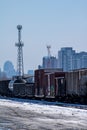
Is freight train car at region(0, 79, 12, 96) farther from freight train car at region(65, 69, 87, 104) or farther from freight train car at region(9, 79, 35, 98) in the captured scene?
freight train car at region(65, 69, 87, 104)

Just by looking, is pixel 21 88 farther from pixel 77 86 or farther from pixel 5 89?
pixel 77 86

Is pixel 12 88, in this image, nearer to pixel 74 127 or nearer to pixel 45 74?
pixel 45 74

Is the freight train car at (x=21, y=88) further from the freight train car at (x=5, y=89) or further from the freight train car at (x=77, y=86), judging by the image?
the freight train car at (x=77, y=86)

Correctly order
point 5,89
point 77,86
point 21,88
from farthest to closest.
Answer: point 5,89, point 21,88, point 77,86

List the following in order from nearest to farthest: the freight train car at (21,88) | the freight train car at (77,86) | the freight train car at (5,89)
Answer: the freight train car at (77,86), the freight train car at (21,88), the freight train car at (5,89)

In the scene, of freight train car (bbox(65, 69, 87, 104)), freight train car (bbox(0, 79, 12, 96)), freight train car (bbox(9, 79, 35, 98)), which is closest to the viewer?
freight train car (bbox(65, 69, 87, 104))

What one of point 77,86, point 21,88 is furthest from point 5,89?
point 77,86

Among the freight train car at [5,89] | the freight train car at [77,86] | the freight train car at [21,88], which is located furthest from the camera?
the freight train car at [5,89]

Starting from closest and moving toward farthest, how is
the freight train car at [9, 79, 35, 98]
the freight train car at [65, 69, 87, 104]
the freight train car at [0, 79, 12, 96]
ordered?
the freight train car at [65, 69, 87, 104], the freight train car at [9, 79, 35, 98], the freight train car at [0, 79, 12, 96]

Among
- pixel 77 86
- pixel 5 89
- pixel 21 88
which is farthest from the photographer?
pixel 5 89

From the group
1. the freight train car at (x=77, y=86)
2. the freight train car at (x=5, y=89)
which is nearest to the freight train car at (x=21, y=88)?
the freight train car at (x=5, y=89)

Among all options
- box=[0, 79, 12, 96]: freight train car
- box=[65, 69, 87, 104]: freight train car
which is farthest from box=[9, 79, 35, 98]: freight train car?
box=[65, 69, 87, 104]: freight train car

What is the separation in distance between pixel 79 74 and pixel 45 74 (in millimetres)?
13331

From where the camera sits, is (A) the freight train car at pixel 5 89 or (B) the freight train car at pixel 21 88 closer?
(B) the freight train car at pixel 21 88
